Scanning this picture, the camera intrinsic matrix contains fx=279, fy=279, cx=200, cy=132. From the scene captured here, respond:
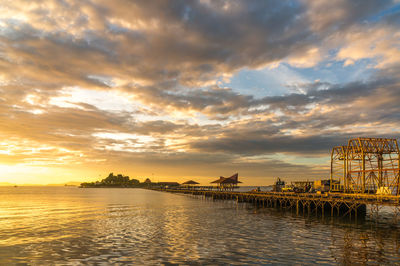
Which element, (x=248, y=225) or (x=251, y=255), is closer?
(x=251, y=255)

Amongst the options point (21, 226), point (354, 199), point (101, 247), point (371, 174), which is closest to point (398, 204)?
point (354, 199)

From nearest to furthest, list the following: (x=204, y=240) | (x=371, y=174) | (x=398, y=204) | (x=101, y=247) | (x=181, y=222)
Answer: (x=101, y=247) → (x=204, y=240) → (x=398, y=204) → (x=181, y=222) → (x=371, y=174)

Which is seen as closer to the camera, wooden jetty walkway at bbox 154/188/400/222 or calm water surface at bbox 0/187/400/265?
calm water surface at bbox 0/187/400/265

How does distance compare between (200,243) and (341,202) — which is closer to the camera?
(200,243)

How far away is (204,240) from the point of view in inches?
1131

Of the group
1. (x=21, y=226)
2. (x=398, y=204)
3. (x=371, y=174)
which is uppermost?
(x=371, y=174)

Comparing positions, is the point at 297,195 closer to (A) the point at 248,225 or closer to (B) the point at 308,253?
(A) the point at 248,225

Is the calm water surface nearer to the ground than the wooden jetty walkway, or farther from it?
nearer to the ground

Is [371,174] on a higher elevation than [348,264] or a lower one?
higher

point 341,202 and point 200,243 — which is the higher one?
point 341,202

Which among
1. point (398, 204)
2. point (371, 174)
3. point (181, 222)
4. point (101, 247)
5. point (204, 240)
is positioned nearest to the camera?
point (101, 247)

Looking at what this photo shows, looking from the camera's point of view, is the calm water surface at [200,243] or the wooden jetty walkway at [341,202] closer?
the calm water surface at [200,243]

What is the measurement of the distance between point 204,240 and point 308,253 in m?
10.1

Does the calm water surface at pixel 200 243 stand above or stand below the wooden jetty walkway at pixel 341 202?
below
